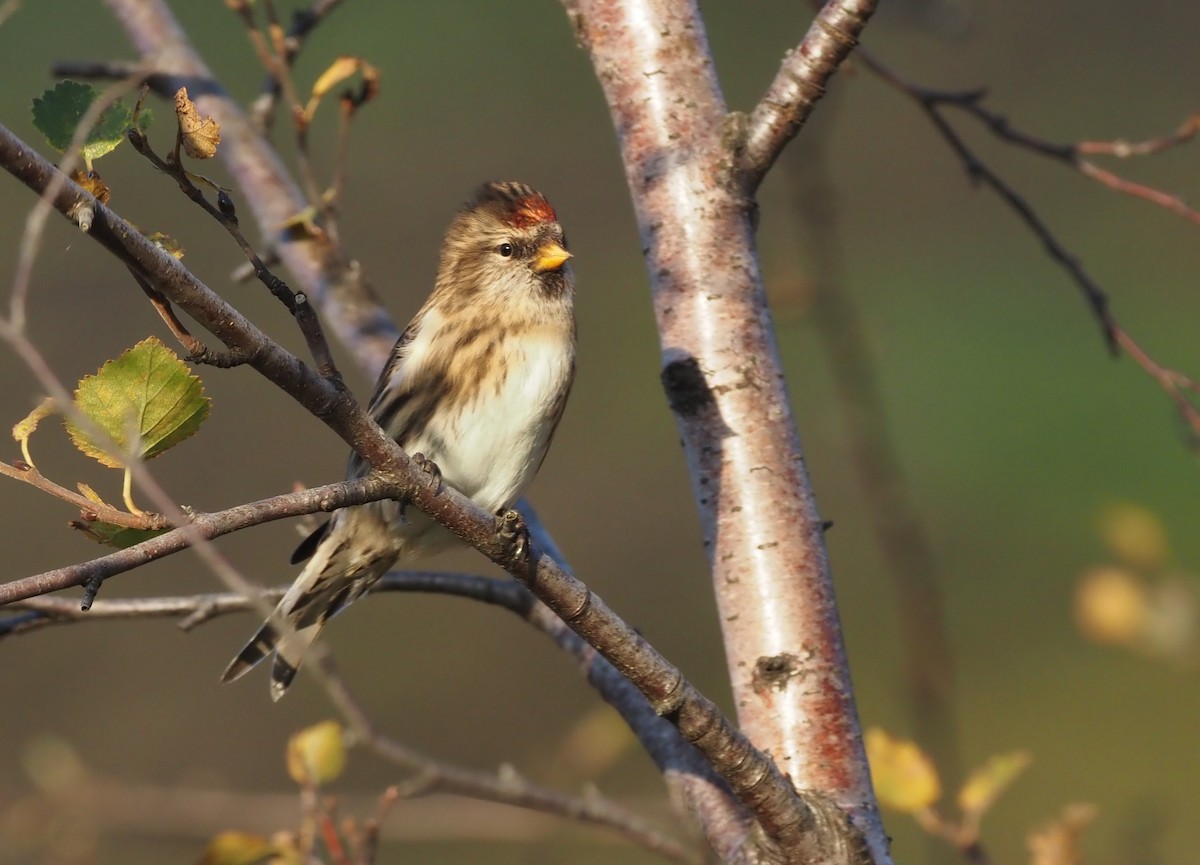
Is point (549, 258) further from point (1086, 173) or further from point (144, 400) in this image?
point (144, 400)

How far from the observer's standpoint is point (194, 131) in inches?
66.5

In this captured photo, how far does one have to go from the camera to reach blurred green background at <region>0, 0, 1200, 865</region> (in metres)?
8.30

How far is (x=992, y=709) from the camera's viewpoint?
8.24 m

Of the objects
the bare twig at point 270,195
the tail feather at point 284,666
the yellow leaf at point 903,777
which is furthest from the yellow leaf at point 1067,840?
the bare twig at point 270,195

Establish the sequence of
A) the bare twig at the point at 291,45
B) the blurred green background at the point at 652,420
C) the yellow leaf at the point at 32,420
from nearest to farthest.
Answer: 1. the yellow leaf at the point at 32,420
2. the bare twig at the point at 291,45
3. the blurred green background at the point at 652,420

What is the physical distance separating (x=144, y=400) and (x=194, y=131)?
0.34m

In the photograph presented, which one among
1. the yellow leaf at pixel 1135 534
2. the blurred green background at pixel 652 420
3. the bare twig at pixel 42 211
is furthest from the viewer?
the blurred green background at pixel 652 420

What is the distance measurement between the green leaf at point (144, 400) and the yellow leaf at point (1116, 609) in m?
2.14

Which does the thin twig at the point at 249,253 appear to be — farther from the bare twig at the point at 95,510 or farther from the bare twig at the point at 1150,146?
the bare twig at the point at 1150,146

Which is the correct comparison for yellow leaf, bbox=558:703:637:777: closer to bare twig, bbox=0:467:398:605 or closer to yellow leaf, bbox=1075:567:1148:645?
yellow leaf, bbox=1075:567:1148:645

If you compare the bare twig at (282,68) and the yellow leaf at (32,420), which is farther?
the bare twig at (282,68)

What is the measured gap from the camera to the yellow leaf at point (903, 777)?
98.7 inches

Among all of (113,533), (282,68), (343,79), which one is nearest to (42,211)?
(113,533)

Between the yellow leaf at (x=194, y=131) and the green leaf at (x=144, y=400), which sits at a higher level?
the yellow leaf at (x=194, y=131)
